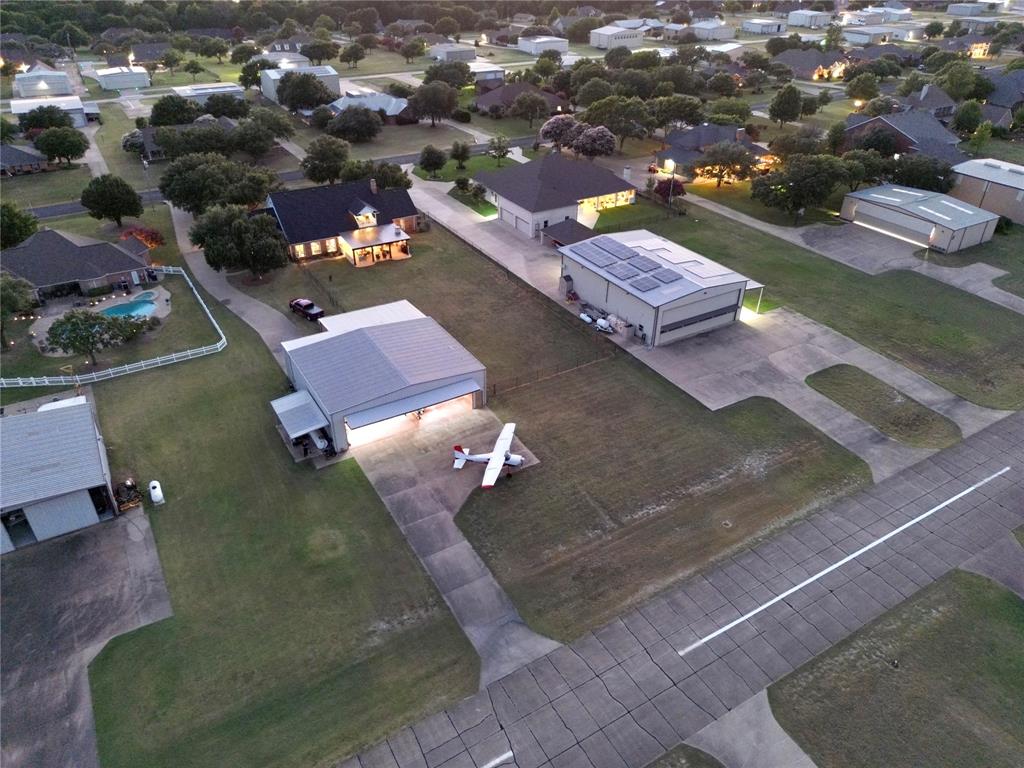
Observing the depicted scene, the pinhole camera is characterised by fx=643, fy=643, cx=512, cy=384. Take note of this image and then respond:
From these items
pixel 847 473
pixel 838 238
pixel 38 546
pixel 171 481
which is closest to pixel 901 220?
pixel 838 238

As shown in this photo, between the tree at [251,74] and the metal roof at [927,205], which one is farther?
the tree at [251,74]

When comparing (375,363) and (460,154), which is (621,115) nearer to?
(460,154)

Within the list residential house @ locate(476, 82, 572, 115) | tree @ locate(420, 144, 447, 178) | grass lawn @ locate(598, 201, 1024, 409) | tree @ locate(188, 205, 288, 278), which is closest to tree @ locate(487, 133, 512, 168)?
tree @ locate(420, 144, 447, 178)

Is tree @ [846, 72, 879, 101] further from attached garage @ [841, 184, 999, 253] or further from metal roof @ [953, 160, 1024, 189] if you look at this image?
attached garage @ [841, 184, 999, 253]

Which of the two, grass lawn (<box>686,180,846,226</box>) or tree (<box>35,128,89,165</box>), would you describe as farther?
tree (<box>35,128,89,165</box>)

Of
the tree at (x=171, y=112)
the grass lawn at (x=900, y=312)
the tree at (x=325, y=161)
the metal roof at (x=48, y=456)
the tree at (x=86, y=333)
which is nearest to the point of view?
the metal roof at (x=48, y=456)

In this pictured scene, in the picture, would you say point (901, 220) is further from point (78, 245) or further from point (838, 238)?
point (78, 245)

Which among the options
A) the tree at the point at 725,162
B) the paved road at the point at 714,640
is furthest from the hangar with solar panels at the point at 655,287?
the tree at the point at 725,162

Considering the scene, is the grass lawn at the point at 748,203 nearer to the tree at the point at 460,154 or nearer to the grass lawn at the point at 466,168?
the grass lawn at the point at 466,168
